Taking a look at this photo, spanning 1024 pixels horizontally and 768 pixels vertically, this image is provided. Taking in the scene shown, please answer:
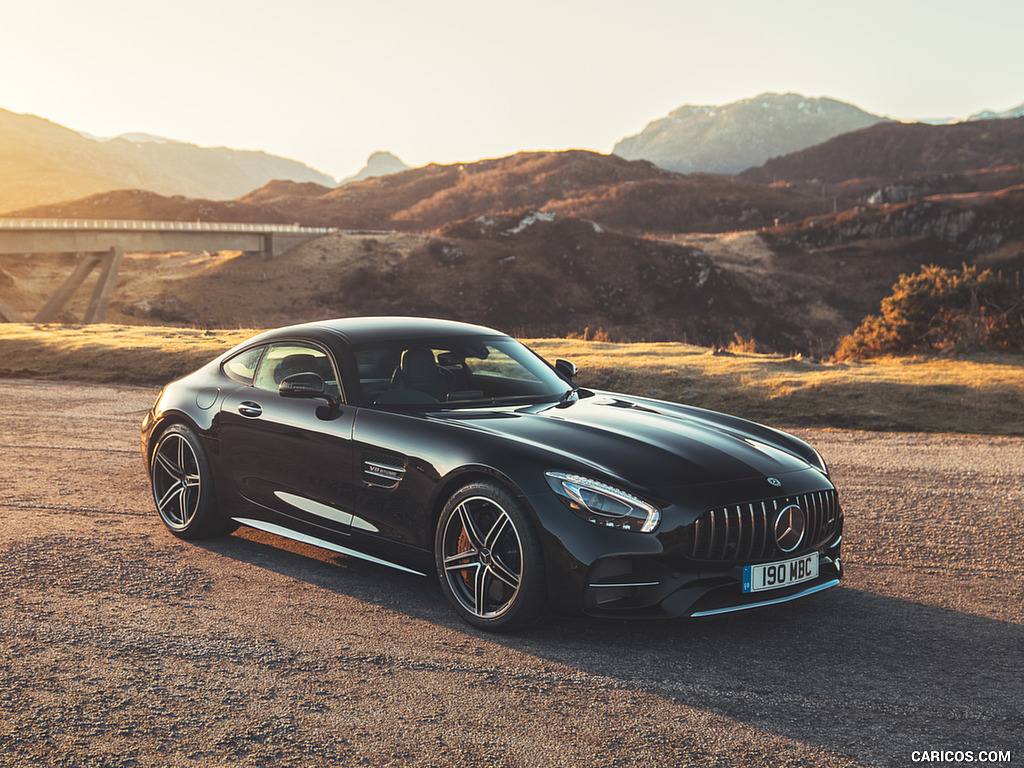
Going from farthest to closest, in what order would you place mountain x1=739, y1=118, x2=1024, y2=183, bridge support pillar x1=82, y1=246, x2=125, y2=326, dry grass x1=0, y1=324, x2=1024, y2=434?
1. mountain x1=739, y1=118, x2=1024, y2=183
2. bridge support pillar x1=82, y1=246, x2=125, y2=326
3. dry grass x1=0, y1=324, x2=1024, y2=434

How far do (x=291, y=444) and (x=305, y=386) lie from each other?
454 mm

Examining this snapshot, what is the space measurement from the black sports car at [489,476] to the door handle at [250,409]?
14 mm

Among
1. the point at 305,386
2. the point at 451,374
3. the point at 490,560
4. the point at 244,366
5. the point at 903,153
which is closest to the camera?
the point at 490,560

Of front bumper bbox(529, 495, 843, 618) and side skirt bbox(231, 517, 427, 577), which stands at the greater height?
front bumper bbox(529, 495, 843, 618)

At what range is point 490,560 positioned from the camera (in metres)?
4.54

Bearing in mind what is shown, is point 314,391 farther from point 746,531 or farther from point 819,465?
point 819,465

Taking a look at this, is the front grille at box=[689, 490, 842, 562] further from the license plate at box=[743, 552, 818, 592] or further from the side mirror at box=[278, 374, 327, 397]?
the side mirror at box=[278, 374, 327, 397]

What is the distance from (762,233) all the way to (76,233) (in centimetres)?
Result: 5908

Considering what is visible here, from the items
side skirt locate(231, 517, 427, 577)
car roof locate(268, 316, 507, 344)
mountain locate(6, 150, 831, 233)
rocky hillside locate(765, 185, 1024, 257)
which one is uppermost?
mountain locate(6, 150, 831, 233)

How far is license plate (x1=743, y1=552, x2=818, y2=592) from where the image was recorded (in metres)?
4.32

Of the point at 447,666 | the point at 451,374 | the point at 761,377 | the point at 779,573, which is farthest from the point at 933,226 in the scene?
the point at 447,666

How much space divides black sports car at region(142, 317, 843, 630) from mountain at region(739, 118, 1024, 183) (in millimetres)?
171727

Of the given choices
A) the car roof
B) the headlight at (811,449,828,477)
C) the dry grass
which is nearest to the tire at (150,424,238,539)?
the car roof

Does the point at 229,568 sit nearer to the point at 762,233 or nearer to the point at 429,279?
the point at 429,279
